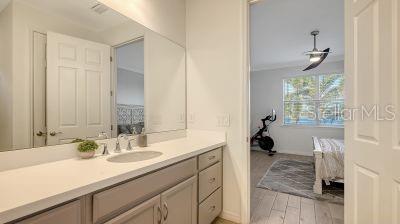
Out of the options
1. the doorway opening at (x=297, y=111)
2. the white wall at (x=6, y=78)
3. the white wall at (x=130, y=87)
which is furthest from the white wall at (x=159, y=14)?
the doorway opening at (x=297, y=111)

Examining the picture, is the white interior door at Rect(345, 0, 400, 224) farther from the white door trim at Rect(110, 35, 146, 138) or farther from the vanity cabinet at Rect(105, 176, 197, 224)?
the white door trim at Rect(110, 35, 146, 138)

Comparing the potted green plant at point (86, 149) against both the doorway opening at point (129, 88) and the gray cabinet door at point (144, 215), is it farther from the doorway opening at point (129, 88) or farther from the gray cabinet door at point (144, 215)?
the gray cabinet door at point (144, 215)

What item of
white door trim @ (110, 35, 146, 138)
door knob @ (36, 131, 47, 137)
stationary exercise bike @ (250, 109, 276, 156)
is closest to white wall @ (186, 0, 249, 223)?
white door trim @ (110, 35, 146, 138)

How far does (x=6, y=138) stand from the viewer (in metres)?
1.05

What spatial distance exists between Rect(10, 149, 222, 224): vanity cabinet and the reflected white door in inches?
24.5

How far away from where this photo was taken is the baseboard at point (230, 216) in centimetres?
201

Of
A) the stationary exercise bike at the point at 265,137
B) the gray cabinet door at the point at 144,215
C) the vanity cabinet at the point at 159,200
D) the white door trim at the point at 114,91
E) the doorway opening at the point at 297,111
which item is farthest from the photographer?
the stationary exercise bike at the point at 265,137

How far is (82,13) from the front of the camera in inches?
55.2

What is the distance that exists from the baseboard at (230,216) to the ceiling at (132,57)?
172 cm

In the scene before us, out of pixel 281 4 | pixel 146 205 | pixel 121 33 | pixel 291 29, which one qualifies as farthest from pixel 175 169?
pixel 291 29

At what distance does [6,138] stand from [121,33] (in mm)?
1113

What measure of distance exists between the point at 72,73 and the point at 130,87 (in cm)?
51

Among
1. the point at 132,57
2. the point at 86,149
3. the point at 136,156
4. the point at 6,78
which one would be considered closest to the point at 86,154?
the point at 86,149

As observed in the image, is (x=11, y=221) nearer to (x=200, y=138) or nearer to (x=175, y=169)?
(x=175, y=169)
